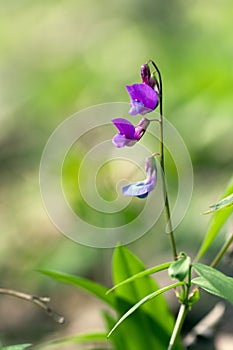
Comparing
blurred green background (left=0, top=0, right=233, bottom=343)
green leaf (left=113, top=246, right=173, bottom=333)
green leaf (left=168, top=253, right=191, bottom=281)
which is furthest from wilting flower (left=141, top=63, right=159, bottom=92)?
blurred green background (left=0, top=0, right=233, bottom=343)

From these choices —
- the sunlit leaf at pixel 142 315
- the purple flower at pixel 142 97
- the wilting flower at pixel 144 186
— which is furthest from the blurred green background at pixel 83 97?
the purple flower at pixel 142 97

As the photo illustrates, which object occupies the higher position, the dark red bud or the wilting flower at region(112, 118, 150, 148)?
the dark red bud

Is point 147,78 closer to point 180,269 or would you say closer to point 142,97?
point 142,97

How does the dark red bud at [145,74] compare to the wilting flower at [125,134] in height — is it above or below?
above

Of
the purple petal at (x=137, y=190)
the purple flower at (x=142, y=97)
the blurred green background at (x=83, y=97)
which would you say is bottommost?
the purple petal at (x=137, y=190)

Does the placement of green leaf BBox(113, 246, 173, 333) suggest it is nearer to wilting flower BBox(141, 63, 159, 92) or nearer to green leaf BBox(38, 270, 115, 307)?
green leaf BBox(38, 270, 115, 307)

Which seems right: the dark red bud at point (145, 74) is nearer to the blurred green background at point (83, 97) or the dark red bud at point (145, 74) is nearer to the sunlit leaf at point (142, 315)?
the sunlit leaf at point (142, 315)

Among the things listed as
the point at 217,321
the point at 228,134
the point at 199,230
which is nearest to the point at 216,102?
the point at 228,134

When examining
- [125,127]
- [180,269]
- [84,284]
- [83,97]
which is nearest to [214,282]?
[180,269]

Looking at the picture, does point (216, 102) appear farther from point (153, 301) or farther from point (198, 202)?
point (153, 301)
